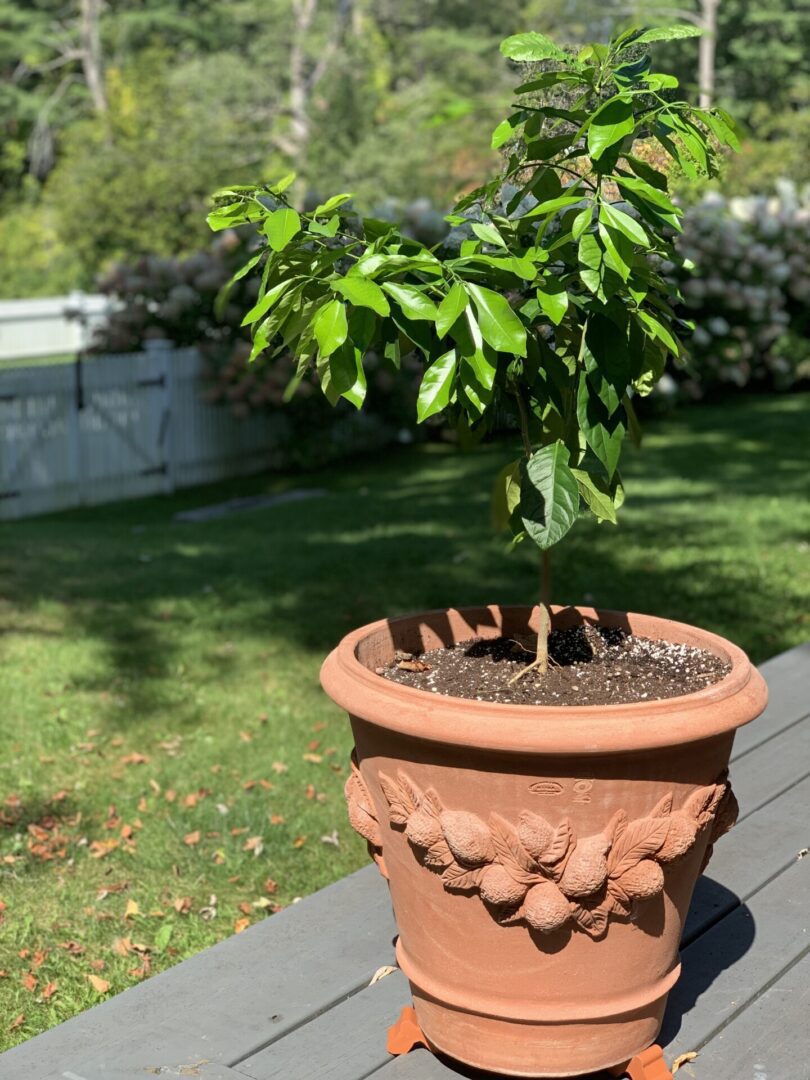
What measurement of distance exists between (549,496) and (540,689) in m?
0.35

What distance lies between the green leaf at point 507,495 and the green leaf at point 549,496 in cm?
10

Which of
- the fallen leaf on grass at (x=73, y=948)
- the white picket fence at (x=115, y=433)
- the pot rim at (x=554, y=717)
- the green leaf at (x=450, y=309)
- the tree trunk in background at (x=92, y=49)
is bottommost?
the white picket fence at (x=115, y=433)

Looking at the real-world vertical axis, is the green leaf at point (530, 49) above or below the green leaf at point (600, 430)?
above

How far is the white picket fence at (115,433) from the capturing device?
992cm

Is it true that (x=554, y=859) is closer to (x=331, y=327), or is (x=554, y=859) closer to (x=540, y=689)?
(x=540, y=689)

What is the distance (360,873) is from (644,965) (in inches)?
39.0

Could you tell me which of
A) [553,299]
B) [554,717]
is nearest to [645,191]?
[553,299]

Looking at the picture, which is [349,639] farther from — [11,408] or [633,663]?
[11,408]

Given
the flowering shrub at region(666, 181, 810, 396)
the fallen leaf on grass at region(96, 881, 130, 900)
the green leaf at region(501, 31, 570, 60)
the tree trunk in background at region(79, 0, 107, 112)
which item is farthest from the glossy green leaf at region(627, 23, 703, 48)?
the tree trunk in background at region(79, 0, 107, 112)

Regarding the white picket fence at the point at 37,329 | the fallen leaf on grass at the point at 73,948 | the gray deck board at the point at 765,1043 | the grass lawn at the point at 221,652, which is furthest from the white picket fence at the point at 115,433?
the white picket fence at the point at 37,329

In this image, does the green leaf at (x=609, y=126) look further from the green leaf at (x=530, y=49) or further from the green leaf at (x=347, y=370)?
the green leaf at (x=347, y=370)

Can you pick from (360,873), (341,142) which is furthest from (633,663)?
→ (341,142)

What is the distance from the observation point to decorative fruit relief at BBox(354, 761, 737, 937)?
2.01 meters

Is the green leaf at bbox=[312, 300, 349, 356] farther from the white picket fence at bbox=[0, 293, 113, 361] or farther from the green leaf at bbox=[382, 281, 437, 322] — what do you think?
the white picket fence at bbox=[0, 293, 113, 361]
